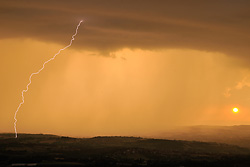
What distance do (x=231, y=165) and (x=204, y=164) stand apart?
411 inches

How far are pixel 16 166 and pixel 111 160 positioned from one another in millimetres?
40877

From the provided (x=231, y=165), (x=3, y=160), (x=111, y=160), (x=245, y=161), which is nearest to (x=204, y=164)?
(x=231, y=165)

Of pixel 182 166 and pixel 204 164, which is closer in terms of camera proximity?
pixel 182 166

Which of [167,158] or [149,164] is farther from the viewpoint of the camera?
[167,158]

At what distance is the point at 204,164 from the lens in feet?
581

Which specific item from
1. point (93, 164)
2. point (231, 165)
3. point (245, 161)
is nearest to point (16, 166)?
point (93, 164)

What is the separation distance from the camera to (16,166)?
159500mm

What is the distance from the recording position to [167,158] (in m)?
198

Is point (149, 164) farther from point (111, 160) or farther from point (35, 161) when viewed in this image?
point (35, 161)

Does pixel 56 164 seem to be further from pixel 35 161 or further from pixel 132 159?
pixel 132 159

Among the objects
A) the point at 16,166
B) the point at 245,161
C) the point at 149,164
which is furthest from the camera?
the point at 245,161

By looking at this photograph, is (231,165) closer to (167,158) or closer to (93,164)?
(167,158)

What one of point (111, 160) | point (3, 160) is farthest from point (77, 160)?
point (3, 160)

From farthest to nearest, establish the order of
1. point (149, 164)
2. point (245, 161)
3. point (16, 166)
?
point (245, 161)
point (149, 164)
point (16, 166)
